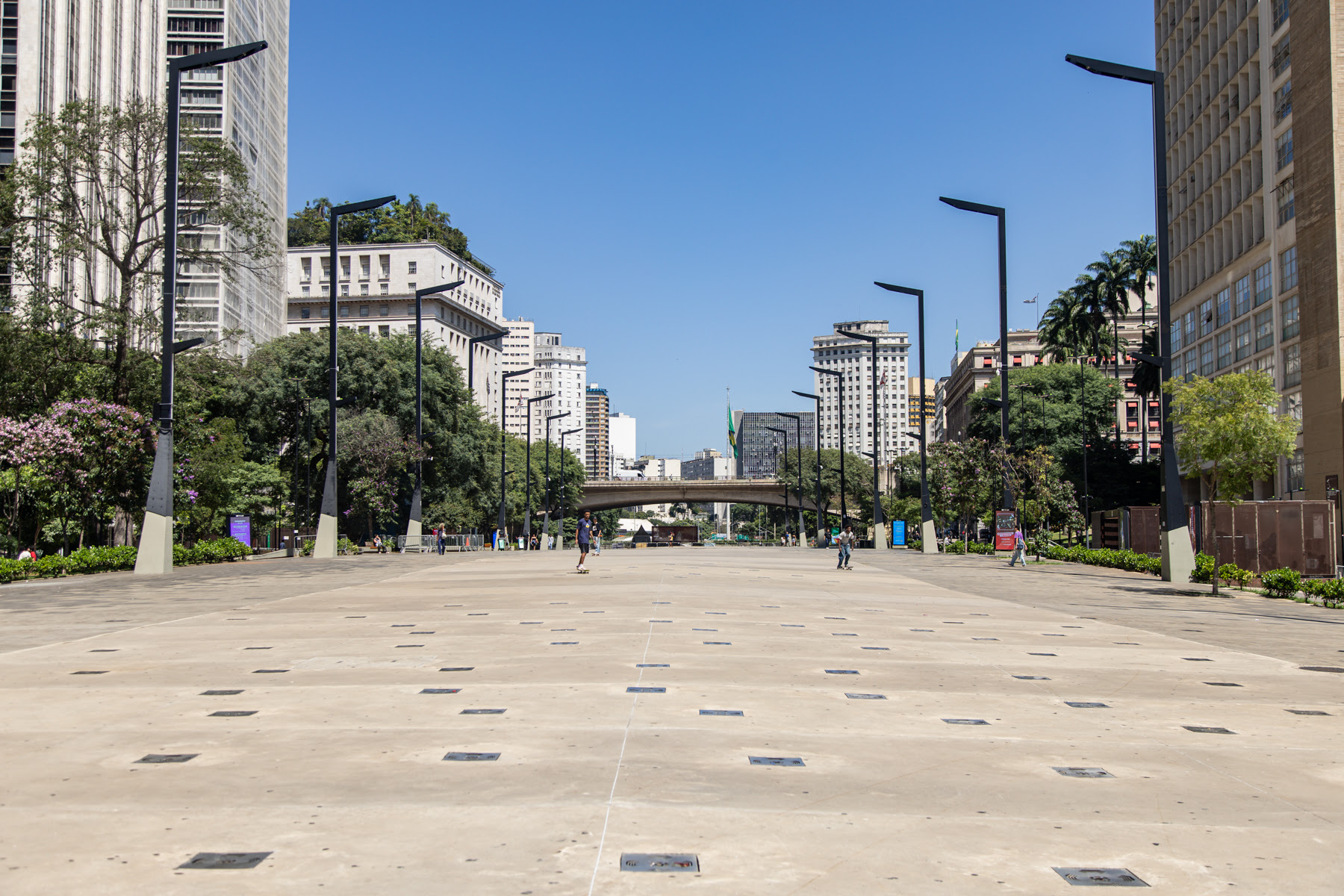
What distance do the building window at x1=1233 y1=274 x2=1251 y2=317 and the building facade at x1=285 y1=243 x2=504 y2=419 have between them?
83986 mm

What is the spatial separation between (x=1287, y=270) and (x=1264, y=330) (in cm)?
412

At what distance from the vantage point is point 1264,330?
180 feet

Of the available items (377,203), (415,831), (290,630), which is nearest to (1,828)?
(415,831)

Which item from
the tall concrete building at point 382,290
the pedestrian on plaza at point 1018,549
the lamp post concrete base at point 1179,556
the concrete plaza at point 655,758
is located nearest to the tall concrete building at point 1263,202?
the pedestrian on plaza at point 1018,549

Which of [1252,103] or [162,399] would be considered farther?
[1252,103]

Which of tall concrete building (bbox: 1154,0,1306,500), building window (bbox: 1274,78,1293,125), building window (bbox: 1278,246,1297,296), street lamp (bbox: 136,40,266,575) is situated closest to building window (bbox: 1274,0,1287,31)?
tall concrete building (bbox: 1154,0,1306,500)

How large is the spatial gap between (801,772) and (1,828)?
14.2 feet

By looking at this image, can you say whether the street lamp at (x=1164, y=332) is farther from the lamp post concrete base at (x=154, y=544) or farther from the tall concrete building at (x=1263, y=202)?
the lamp post concrete base at (x=154, y=544)

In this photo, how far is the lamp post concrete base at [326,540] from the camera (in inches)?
1610

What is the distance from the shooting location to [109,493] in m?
33.5

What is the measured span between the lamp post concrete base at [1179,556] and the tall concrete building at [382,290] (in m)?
100

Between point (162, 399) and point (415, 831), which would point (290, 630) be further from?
point (162, 399)

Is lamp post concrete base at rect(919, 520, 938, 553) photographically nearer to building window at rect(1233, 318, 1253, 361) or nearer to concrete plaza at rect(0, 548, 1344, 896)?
building window at rect(1233, 318, 1253, 361)

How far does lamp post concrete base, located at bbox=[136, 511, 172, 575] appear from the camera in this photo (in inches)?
1131
